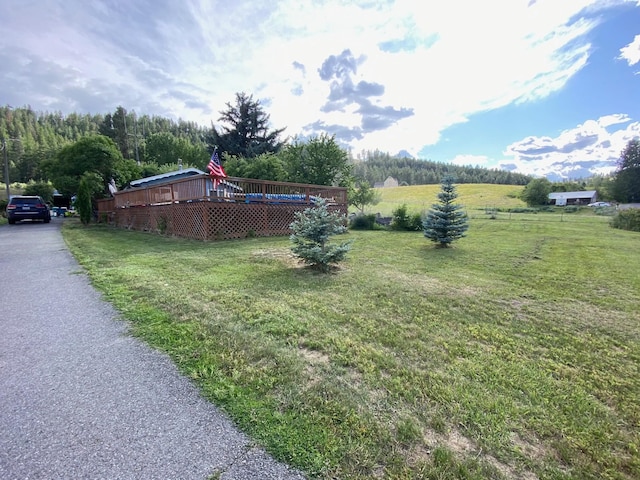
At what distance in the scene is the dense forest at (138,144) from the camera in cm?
3853

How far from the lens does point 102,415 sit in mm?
1803

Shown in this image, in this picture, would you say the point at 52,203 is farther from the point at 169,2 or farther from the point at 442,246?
the point at 442,246

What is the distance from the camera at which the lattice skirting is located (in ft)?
31.7

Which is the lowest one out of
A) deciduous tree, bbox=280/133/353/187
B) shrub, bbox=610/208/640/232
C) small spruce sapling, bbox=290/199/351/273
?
shrub, bbox=610/208/640/232

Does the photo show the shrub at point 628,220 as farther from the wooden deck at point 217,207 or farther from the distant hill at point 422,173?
the distant hill at point 422,173

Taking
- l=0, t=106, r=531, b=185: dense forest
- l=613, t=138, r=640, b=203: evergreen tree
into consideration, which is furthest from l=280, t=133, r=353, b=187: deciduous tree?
l=613, t=138, r=640, b=203: evergreen tree

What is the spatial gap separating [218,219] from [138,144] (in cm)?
4215

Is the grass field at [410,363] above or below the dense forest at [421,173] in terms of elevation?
below

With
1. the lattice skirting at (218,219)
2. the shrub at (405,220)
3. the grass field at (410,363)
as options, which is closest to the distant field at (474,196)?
the shrub at (405,220)

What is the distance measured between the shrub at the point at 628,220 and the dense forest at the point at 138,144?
1101cm

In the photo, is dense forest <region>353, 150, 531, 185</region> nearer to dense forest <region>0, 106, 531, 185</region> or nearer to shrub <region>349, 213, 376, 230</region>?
dense forest <region>0, 106, 531, 185</region>

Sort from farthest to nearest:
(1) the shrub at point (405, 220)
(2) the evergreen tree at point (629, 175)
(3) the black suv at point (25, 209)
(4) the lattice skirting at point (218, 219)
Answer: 1. (2) the evergreen tree at point (629, 175)
2. (3) the black suv at point (25, 209)
3. (1) the shrub at point (405, 220)
4. (4) the lattice skirting at point (218, 219)

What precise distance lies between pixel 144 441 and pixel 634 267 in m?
9.70

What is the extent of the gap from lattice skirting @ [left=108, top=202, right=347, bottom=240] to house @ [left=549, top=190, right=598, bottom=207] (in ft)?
218
